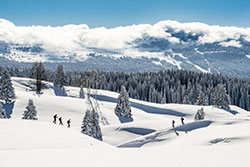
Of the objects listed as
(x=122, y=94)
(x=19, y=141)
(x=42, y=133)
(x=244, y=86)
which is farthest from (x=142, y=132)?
(x=244, y=86)

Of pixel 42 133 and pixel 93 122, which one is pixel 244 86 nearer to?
pixel 93 122

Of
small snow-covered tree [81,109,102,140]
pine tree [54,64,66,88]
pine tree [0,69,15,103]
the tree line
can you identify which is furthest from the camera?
the tree line

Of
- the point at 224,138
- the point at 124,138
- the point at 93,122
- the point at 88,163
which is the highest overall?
the point at 88,163

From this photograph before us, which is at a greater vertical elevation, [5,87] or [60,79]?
[60,79]

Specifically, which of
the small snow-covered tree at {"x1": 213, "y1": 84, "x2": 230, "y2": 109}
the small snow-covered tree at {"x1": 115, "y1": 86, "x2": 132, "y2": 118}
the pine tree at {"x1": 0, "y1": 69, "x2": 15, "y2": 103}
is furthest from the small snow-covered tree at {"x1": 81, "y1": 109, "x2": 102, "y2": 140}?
the small snow-covered tree at {"x1": 213, "y1": 84, "x2": 230, "y2": 109}

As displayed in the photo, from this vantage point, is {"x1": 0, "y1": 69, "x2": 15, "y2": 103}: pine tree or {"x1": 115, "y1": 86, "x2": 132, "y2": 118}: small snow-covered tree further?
{"x1": 115, "y1": 86, "x2": 132, "y2": 118}: small snow-covered tree

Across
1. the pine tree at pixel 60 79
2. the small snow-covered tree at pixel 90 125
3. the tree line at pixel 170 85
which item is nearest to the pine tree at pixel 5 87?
the small snow-covered tree at pixel 90 125

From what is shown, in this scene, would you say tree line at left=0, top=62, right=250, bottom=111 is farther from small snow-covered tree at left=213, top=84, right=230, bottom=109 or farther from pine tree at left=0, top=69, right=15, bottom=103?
pine tree at left=0, top=69, right=15, bottom=103

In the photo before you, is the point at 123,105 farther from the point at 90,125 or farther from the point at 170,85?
the point at 170,85

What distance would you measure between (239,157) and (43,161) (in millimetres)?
9454

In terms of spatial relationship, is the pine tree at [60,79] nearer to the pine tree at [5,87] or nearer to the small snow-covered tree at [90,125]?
the pine tree at [5,87]

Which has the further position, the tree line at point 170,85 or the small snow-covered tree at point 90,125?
the tree line at point 170,85

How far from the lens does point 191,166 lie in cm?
1127

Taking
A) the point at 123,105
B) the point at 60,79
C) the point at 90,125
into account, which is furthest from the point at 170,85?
the point at 90,125
